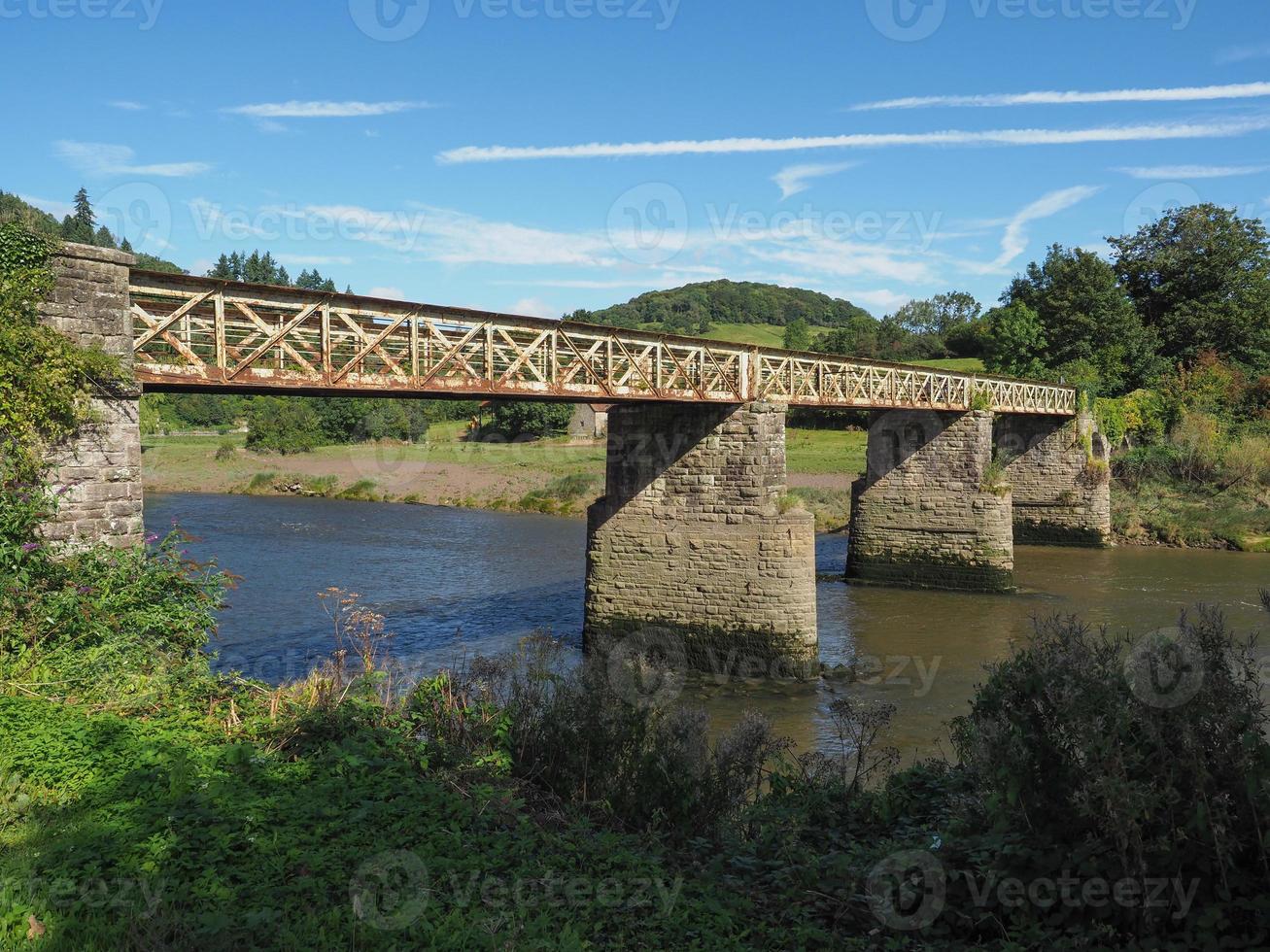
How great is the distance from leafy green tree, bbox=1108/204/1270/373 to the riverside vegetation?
48121mm

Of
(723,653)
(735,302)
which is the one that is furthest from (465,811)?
(735,302)

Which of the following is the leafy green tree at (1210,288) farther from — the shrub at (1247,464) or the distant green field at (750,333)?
the distant green field at (750,333)

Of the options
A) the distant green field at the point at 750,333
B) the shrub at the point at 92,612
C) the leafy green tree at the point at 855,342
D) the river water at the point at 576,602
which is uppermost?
the distant green field at the point at 750,333

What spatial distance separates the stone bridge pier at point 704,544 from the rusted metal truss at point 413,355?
0.99 m

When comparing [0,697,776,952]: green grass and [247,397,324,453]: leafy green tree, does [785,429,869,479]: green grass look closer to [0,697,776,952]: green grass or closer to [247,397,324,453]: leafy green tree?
[247,397,324,453]: leafy green tree

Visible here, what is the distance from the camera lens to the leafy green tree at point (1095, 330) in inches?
1791

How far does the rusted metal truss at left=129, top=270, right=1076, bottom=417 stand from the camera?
384 inches

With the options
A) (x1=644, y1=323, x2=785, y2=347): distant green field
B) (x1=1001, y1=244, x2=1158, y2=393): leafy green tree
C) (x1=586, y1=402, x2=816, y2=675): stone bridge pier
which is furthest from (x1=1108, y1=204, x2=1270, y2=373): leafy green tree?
(x1=644, y1=323, x2=785, y2=347): distant green field

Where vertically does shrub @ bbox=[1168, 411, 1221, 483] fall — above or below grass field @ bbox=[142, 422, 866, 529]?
above

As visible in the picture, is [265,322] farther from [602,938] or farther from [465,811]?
[602,938]

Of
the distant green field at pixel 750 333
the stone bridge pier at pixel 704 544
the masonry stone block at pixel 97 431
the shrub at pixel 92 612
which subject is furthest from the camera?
the distant green field at pixel 750 333

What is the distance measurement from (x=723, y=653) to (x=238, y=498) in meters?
37.4

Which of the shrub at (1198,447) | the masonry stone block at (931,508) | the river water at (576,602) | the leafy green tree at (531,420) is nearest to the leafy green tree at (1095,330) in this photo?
the shrub at (1198,447)

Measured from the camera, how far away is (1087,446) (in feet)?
108
